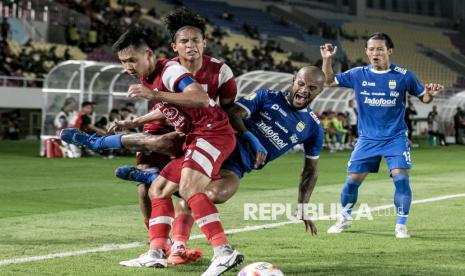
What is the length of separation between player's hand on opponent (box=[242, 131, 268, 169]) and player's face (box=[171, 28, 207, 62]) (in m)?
0.74

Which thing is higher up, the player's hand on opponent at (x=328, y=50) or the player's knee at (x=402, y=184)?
the player's hand on opponent at (x=328, y=50)

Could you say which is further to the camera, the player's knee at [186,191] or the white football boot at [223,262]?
the player's knee at [186,191]

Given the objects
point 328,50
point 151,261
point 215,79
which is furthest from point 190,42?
point 328,50

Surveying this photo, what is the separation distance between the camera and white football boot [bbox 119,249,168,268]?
23.2ft

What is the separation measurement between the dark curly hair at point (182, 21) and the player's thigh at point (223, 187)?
1.14 meters

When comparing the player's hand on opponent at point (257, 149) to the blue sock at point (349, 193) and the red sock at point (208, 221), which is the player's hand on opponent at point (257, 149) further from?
the blue sock at point (349, 193)

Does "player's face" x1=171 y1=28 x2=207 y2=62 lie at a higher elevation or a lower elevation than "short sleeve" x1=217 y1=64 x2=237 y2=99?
higher

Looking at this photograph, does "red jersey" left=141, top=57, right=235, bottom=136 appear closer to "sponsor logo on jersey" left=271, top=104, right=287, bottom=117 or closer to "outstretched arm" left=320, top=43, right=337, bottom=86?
"sponsor logo on jersey" left=271, top=104, right=287, bottom=117

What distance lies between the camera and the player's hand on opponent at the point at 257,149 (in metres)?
6.95

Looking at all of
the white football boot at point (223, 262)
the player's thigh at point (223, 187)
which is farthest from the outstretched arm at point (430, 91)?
the white football boot at point (223, 262)

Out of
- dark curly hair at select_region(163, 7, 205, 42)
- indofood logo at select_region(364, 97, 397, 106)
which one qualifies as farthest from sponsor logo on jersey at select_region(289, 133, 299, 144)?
indofood logo at select_region(364, 97, 397, 106)

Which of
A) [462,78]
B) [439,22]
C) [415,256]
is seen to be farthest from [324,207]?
[439,22]

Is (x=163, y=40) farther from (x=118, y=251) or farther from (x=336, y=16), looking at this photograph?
(x=118, y=251)

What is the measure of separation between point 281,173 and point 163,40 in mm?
25735
